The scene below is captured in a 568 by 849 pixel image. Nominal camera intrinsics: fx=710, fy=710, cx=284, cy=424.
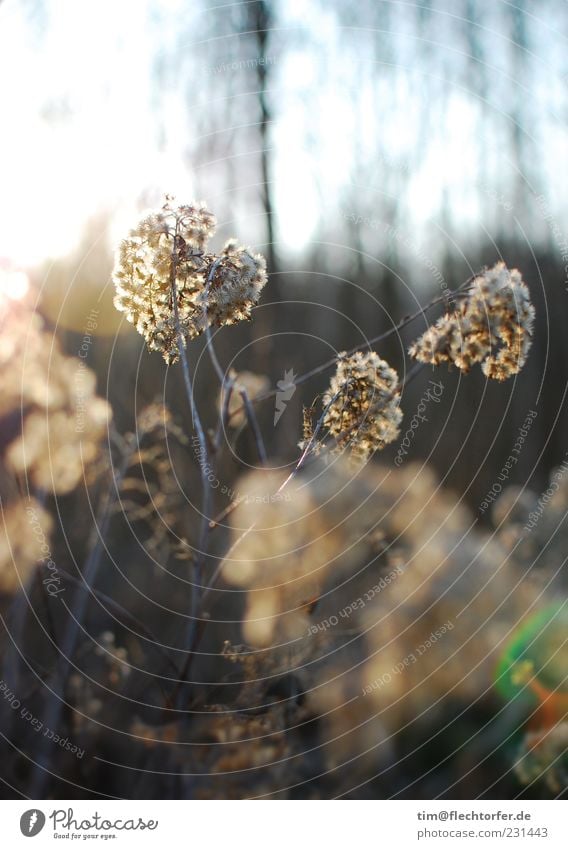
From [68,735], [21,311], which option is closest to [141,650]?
[68,735]

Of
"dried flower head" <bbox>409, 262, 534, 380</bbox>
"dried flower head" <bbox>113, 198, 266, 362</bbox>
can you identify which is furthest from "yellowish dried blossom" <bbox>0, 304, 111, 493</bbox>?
"dried flower head" <bbox>409, 262, 534, 380</bbox>

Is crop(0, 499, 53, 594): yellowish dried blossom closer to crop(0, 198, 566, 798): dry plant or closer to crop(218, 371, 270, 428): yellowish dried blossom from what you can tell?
crop(0, 198, 566, 798): dry plant

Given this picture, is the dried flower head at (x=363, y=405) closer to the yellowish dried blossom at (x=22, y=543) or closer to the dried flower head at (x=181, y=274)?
the dried flower head at (x=181, y=274)

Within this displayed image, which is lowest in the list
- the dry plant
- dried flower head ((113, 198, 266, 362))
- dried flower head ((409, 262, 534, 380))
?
the dry plant

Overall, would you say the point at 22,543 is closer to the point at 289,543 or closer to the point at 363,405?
the point at 289,543

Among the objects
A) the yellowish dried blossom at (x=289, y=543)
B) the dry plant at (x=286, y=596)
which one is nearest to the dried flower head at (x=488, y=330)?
the dry plant at (x=286, y=596)

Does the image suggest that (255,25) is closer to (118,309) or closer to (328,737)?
(118,309)

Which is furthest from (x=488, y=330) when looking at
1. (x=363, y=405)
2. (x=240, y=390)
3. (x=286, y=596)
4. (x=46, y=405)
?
(x=46, y=405)
